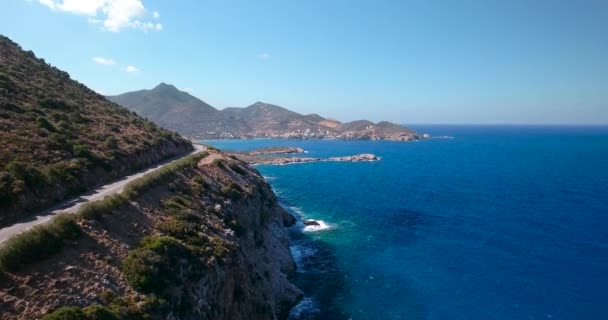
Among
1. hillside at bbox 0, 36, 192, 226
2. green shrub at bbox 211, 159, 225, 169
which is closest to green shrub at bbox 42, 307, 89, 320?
hillside at bbox 0, 36, 192, 226

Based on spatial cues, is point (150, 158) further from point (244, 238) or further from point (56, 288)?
point (56, 288)

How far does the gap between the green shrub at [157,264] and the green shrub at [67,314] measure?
4840 mm

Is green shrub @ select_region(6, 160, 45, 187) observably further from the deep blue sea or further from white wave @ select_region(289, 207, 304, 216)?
white wave @ select_region(289, 207, 304, 216)

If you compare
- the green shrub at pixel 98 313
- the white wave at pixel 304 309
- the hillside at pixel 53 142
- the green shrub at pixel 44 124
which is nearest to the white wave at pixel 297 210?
the hillside at pixel 53 142

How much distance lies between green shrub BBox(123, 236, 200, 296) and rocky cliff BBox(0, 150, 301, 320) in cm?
7

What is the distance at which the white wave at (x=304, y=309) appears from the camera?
44.3 metres

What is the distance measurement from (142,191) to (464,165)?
147m

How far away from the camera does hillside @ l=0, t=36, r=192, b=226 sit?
3069 cm

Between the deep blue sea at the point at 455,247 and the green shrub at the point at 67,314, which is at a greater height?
the green shrub at the point at 67,314

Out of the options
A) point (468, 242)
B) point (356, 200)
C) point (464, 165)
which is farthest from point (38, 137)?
point (464, 165)

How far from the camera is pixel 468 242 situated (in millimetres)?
66500

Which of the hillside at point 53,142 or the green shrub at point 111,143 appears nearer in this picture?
the hillside at point 53,142

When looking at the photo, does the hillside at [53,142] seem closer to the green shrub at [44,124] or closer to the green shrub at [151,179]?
the green shrub at [44,124]

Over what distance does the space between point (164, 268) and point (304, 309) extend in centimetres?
2377
